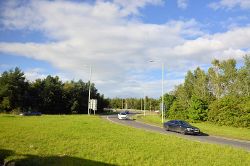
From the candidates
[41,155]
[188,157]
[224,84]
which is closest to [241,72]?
[224,84]

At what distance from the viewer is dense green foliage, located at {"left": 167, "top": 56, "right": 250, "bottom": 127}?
45312 mm

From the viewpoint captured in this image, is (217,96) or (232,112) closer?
(232,112)

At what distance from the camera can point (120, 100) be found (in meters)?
193

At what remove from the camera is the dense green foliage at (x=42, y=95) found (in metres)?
71.6

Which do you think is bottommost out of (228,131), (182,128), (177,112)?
(228,131)

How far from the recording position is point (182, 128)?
106ft

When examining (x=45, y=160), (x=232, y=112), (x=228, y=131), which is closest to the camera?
(x=45, y=160)

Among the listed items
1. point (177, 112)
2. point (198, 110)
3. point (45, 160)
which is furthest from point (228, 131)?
point (45, 160)

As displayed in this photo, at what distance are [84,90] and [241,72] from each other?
53239mm

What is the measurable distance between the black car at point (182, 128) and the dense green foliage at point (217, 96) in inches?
550

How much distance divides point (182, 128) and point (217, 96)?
33.6 meters

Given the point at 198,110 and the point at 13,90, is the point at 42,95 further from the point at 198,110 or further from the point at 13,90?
the point at 198,110

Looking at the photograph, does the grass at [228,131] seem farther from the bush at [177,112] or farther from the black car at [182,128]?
the bush at [177,112]

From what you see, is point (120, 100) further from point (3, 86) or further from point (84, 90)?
point (3, 86)
